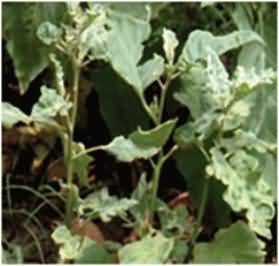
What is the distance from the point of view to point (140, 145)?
1412mm

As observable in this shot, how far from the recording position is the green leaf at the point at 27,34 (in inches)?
61.6

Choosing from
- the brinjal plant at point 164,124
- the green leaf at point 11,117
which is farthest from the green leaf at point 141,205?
the green leaf at point 11,117

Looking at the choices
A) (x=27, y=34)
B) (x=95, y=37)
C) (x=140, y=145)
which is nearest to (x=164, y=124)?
(x=140, y=145)

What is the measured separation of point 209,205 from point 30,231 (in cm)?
32

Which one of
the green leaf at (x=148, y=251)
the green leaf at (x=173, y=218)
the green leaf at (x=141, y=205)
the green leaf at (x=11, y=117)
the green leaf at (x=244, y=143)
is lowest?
the green leaf at (x=148, y=251)

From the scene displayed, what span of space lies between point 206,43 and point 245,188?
221 mm

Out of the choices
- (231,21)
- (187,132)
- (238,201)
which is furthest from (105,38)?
(231,21)

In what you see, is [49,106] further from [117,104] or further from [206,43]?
[117,104]

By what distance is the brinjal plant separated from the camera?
4.56ft

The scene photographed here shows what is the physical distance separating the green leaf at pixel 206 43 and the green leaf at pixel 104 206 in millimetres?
224

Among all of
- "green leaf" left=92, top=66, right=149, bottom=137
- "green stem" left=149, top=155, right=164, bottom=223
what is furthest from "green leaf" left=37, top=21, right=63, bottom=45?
"green leaf" left=92, top=66, right=149, bottom=137

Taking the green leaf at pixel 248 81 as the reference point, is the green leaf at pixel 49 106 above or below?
→ below

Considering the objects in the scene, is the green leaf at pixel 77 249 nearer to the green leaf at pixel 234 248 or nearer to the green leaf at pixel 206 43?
the green leaf at pixel 234 248

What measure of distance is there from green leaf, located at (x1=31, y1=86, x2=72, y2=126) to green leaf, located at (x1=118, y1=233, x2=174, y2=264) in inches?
8.1
